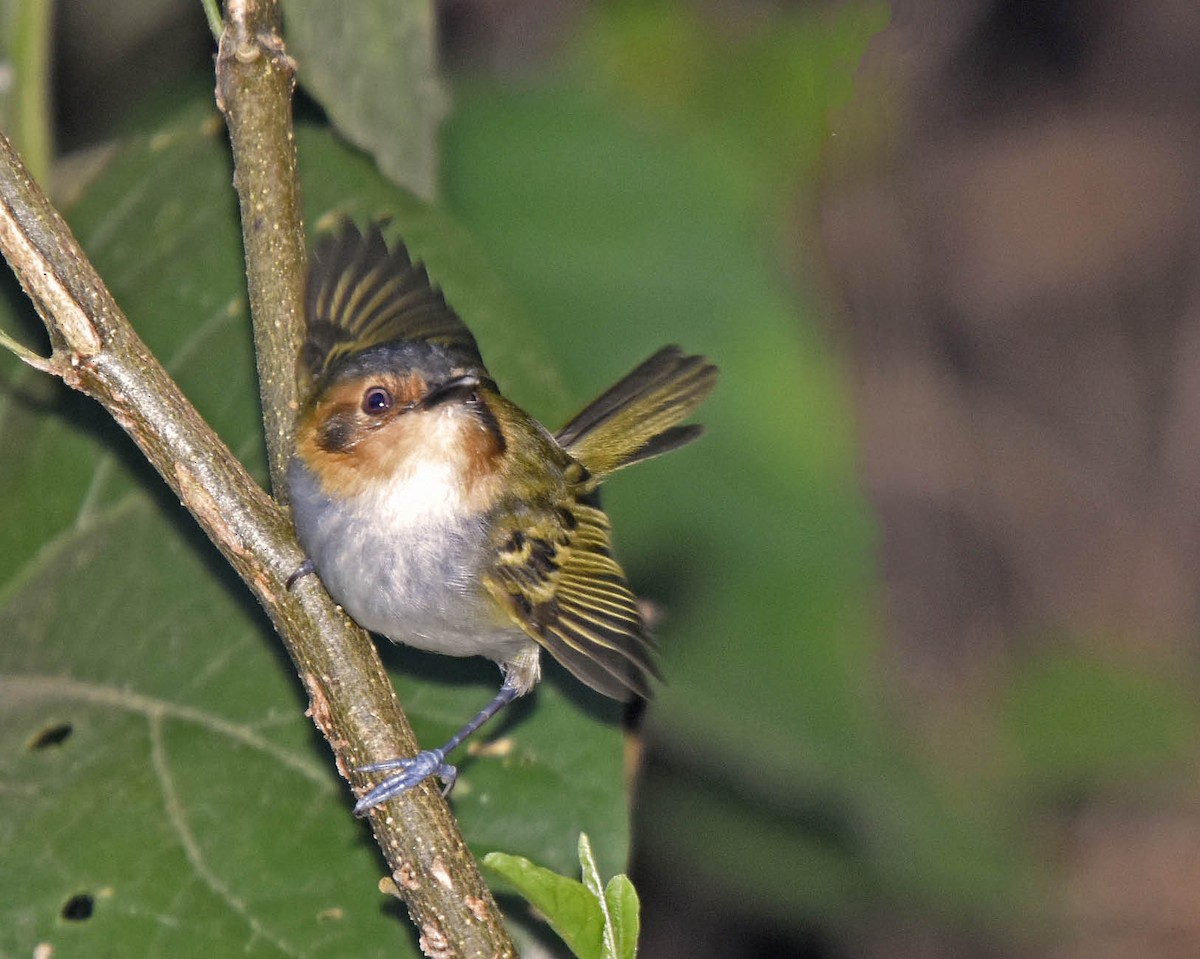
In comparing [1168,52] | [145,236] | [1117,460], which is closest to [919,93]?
[1168,52]

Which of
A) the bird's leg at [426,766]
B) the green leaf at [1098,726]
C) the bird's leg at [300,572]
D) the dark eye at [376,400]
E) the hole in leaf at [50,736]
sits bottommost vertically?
the green leaf at [1098,726]

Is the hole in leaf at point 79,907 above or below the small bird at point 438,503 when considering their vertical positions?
below

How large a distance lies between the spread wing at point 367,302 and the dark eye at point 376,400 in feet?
0.64

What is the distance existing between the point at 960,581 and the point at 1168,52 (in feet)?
10.6

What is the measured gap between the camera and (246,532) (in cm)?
249

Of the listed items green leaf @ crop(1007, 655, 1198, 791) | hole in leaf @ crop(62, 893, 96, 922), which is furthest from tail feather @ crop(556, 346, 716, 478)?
green leaf @ crop(1007, 655, 1198, 791)

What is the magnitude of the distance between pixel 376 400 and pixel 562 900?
Answer: 1.20 m

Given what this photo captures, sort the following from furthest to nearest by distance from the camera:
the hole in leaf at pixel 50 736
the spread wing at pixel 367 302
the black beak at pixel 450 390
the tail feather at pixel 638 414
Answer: the tail feather at pixel 638 414, the spread wing at pixel 367 302, the hole in leaf at pixel 50 736, the black beak at pixel 450 390

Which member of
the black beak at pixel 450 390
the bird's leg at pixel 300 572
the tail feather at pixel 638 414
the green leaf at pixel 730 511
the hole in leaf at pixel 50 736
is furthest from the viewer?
the green leaf at pixel 730 511

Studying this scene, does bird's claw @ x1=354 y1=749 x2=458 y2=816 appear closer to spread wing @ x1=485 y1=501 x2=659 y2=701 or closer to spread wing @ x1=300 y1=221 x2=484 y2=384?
spread wing @ x1=485 y1=501 x2=659 y2=701

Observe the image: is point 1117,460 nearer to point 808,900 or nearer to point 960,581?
point 960,581

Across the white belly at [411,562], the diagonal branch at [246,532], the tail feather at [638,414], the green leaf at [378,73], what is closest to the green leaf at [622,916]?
the diagonal branch at [246,532]

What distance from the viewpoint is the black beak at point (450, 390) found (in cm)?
292

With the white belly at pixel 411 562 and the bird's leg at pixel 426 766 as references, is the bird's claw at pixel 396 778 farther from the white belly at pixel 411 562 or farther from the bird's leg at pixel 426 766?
the white belly at pixel 411 562
